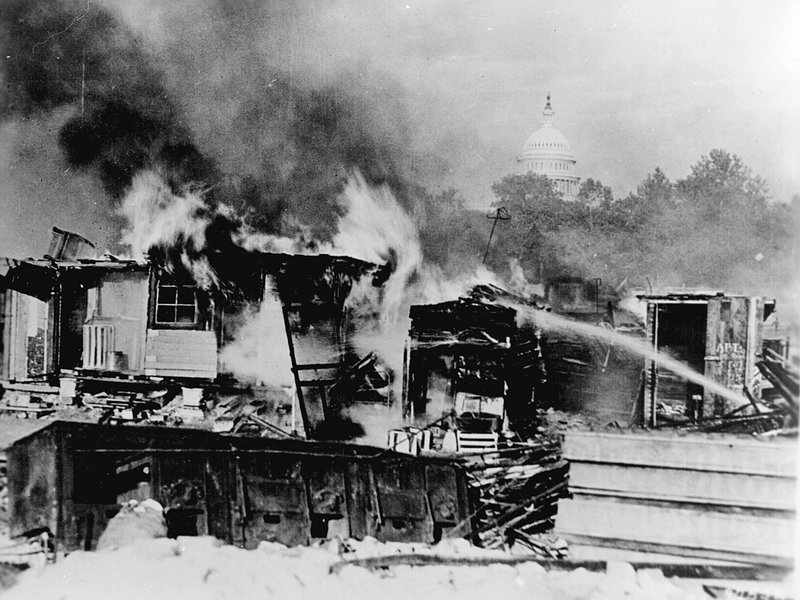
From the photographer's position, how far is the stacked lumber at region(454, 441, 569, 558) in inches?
141

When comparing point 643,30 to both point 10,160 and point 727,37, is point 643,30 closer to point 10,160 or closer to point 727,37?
point 727,37

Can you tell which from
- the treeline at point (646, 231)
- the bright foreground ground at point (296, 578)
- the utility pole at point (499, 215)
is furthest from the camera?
the utility pole at point (499, 215)

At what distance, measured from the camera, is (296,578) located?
349cm

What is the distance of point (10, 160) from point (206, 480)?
1987 mm

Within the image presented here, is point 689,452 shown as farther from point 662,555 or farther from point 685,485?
point 662,555

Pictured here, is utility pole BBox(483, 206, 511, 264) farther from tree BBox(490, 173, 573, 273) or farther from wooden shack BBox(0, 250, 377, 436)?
wooden shack BBox(0, 250, 377, 436)

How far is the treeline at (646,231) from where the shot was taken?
3.30m

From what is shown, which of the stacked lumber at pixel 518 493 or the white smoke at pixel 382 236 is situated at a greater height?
the white smoke at pixel 382 236

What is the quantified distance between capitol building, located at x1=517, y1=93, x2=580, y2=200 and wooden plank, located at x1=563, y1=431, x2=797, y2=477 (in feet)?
3.92

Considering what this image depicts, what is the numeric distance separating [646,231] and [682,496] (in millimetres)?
1245

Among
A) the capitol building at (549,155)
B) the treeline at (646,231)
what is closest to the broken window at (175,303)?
the treeline at (646,231)

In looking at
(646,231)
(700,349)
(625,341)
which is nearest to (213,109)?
(646,231)

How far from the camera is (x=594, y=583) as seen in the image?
11.2 ft

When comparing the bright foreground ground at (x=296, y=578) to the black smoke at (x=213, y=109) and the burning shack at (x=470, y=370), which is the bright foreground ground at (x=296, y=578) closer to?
the burning shack at (x=470, y=370)
